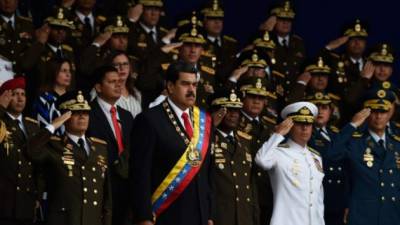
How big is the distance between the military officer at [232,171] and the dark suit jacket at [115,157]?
85cm

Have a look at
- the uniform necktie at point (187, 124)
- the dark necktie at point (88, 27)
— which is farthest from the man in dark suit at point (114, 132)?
the dark necktie at point (88, 27)

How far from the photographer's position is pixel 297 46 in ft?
52.5

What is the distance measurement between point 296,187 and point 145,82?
2222 millimetres

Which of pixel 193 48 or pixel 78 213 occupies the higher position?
pixel 193 48

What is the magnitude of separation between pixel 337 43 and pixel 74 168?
545cm

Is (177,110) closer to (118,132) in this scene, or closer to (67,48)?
(118,132)

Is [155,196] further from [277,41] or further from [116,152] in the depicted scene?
[277,41]

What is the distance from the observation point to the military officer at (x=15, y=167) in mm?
11523

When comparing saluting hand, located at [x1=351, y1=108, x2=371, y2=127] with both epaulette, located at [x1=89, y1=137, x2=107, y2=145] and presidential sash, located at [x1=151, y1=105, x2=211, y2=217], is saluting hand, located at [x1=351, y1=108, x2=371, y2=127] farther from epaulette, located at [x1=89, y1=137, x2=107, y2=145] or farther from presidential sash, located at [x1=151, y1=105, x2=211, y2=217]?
presidential sash, located at [x1=151, y1=105, x2=211, y2=217]

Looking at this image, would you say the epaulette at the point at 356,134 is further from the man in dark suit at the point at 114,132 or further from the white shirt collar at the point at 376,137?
the man in dark suit at the point at 114,132

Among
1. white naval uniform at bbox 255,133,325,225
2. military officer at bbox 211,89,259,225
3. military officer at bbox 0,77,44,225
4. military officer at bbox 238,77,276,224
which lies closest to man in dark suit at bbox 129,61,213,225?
military officer at bbox 0,77,44,225

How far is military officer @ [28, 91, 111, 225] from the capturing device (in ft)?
36.4

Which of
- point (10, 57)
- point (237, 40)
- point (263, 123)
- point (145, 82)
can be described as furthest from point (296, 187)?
point (237, 40)

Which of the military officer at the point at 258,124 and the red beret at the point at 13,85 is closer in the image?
the red beret at the point at 13,85
